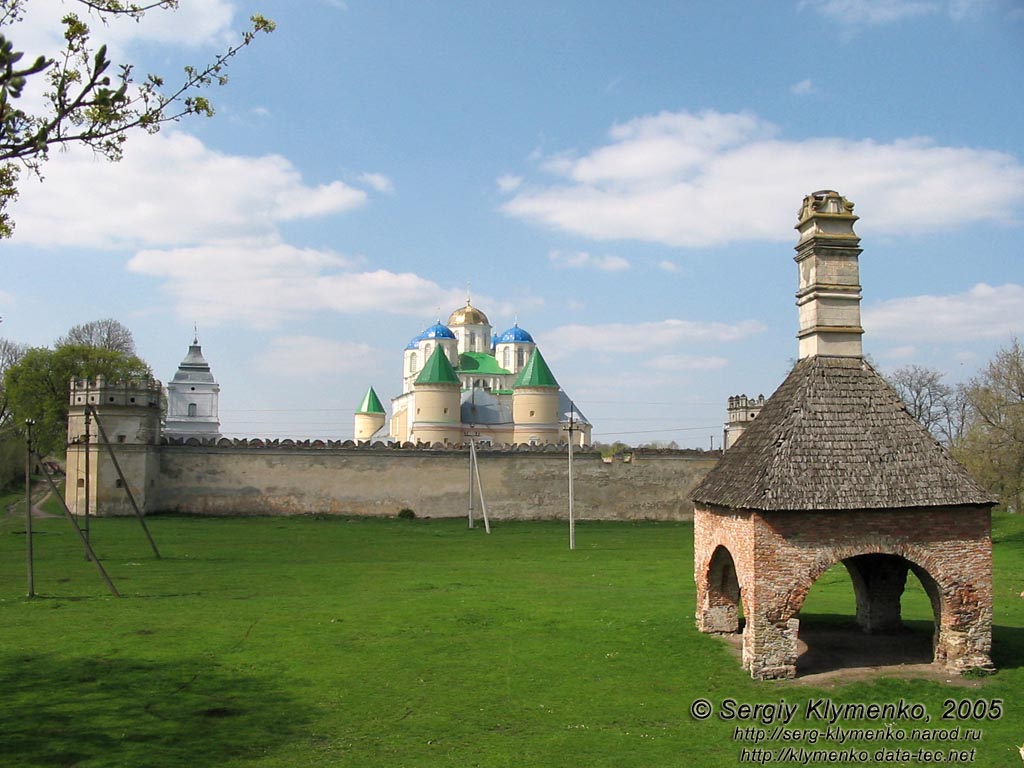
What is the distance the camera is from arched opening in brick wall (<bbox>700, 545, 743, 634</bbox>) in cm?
1330

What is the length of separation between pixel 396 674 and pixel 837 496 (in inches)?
228

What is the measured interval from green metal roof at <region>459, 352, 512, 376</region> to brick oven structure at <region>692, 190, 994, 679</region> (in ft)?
204

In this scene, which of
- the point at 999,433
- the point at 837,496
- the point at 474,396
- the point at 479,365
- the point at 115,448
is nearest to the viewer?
the point at 837,496

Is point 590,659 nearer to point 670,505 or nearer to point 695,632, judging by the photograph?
point 695,632

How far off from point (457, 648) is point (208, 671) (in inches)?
130

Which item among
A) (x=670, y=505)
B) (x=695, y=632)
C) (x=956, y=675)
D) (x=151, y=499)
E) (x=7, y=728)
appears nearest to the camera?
(x=7, y=728)

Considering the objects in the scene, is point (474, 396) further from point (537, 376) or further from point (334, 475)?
point (334, 475)

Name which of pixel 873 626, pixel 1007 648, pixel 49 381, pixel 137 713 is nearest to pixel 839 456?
pixel 873 626

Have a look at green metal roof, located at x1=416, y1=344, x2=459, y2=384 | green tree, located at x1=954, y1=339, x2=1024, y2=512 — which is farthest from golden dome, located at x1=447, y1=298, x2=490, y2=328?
green tree, located at x1=954, y1=339, x2=1024, y2=512

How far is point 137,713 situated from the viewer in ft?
34.7

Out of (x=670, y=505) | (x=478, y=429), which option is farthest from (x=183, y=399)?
(x=670, y=505)

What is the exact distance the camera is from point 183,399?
2729 inches

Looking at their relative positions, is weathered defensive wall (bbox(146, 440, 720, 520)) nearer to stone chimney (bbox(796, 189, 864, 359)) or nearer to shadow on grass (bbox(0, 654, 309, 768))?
shadow on grass (bbox(0, 654, 309, 768))

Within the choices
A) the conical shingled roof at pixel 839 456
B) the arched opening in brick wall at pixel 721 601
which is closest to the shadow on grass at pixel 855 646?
the arched opening in brick wall at pixel 721 601
